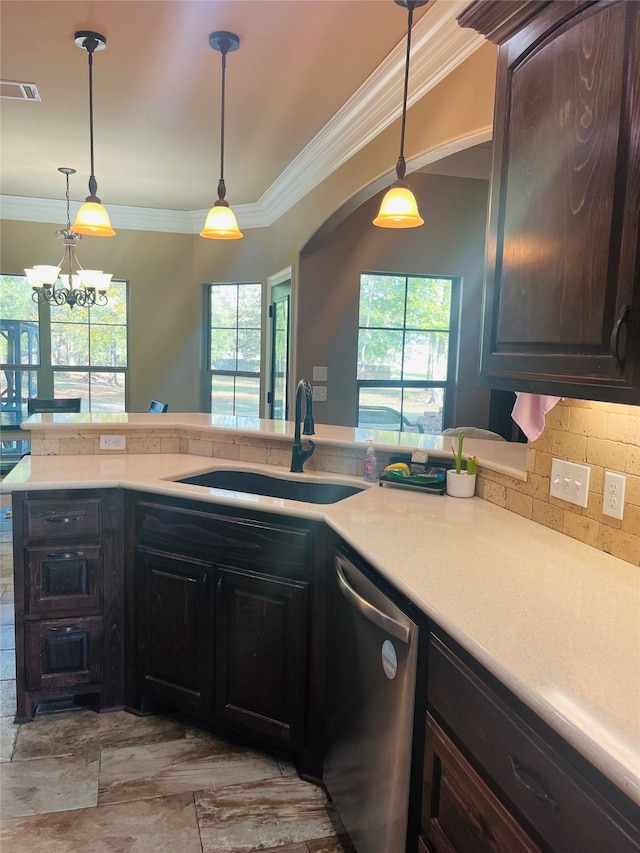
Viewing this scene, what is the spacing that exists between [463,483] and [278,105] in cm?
245

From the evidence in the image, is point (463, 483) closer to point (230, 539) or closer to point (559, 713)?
point (230, 539)

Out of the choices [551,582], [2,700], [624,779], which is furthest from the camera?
[2,700]

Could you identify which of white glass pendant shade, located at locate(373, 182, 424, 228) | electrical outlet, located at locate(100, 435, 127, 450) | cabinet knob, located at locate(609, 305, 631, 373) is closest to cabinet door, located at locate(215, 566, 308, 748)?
electrical outlet, located at locate(100, 435, 127, 450)

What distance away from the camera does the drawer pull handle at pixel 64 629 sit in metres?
2.33

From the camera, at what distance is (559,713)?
2.92 feet

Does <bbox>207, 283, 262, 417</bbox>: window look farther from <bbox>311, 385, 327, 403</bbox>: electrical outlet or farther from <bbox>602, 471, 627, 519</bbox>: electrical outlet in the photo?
<bbox>602, 471, 627, 519</bbox>: electrical outlet

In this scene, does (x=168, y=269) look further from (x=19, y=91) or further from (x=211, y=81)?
(x=211, y=81)

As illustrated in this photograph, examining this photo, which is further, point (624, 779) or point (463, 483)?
point (463, 483)

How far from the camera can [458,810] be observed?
1.20 meters

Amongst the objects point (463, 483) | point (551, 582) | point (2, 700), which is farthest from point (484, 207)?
point (2, 700)

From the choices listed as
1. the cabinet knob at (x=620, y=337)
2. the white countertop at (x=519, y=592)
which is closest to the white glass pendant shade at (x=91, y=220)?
the white countertop at (x=519, y=592)

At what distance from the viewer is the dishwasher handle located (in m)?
1.38

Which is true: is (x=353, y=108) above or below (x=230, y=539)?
above

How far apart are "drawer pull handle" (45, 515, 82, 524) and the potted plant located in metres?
1.41
